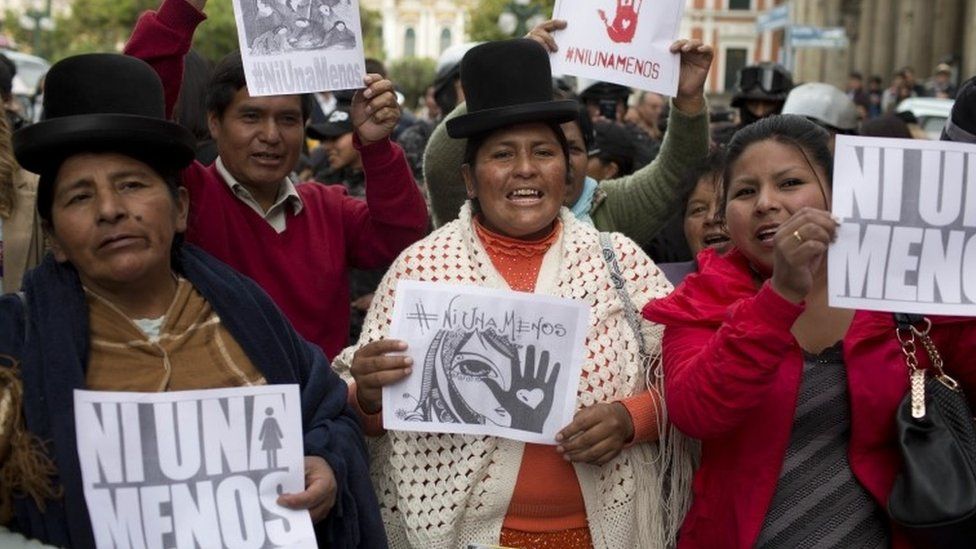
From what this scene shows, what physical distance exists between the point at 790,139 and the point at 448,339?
1.05 meters

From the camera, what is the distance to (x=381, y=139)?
158 inches

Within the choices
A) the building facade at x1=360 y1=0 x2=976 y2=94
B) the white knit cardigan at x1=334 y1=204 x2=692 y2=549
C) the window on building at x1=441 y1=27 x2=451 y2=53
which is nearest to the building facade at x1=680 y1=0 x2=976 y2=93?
the building facade at x1=360 y1=0 x2=976 y2=94

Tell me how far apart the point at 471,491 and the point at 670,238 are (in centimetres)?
237

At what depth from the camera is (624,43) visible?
14.3ft

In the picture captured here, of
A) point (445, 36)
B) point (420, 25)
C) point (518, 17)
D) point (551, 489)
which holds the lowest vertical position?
point (445, 36)

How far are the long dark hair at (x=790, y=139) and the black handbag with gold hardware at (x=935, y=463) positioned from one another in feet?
1.76

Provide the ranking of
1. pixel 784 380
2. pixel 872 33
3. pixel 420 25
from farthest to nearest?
pixel 420 25 < pixel 872 33 < pixel 784 380

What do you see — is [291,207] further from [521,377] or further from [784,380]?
[784,380]

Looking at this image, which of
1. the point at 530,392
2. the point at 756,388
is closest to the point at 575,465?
the point at 530,392

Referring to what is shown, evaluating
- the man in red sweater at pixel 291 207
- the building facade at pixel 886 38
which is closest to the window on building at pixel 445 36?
the building facade at pixel 886 38

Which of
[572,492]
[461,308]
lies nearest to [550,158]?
[461,308]

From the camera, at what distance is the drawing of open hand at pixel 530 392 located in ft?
11.3

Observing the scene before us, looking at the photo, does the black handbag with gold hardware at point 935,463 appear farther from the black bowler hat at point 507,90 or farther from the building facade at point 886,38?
the building facade at point 886,38

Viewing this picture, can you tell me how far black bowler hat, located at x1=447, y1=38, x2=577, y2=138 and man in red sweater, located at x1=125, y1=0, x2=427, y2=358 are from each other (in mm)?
334
